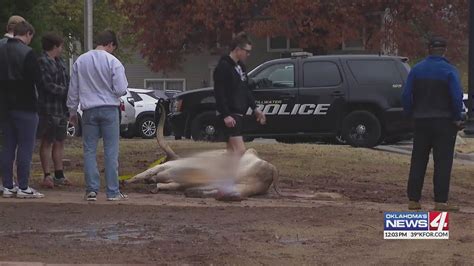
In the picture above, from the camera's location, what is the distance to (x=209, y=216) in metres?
8.37

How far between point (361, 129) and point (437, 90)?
9.41 meters

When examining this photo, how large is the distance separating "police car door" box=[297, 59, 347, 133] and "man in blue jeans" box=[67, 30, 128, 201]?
30.1 feet

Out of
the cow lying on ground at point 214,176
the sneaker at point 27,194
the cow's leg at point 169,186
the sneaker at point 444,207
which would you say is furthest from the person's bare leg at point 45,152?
the sneaker at point 444,207

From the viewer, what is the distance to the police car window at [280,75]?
1825 centimetres

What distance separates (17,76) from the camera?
9.01 m

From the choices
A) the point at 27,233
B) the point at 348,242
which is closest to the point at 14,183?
the point at 27,233

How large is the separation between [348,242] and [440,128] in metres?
2.18

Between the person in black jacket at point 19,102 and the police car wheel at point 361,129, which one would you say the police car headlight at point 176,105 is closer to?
the police car wheel at point 361,129

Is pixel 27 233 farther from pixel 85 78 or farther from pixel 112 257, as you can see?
pixel 85 78

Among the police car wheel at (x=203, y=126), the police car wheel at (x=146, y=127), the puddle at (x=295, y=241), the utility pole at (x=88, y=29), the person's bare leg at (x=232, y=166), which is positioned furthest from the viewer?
the police car wheel at (x=146, y=127)

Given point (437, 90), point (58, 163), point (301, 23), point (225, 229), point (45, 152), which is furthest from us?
point (301, 23)

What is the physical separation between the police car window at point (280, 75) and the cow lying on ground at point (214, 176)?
7.98 m

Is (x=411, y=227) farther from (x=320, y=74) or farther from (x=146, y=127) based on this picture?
(x=146, y=127)

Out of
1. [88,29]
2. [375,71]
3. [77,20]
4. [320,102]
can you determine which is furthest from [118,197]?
[77,20]
